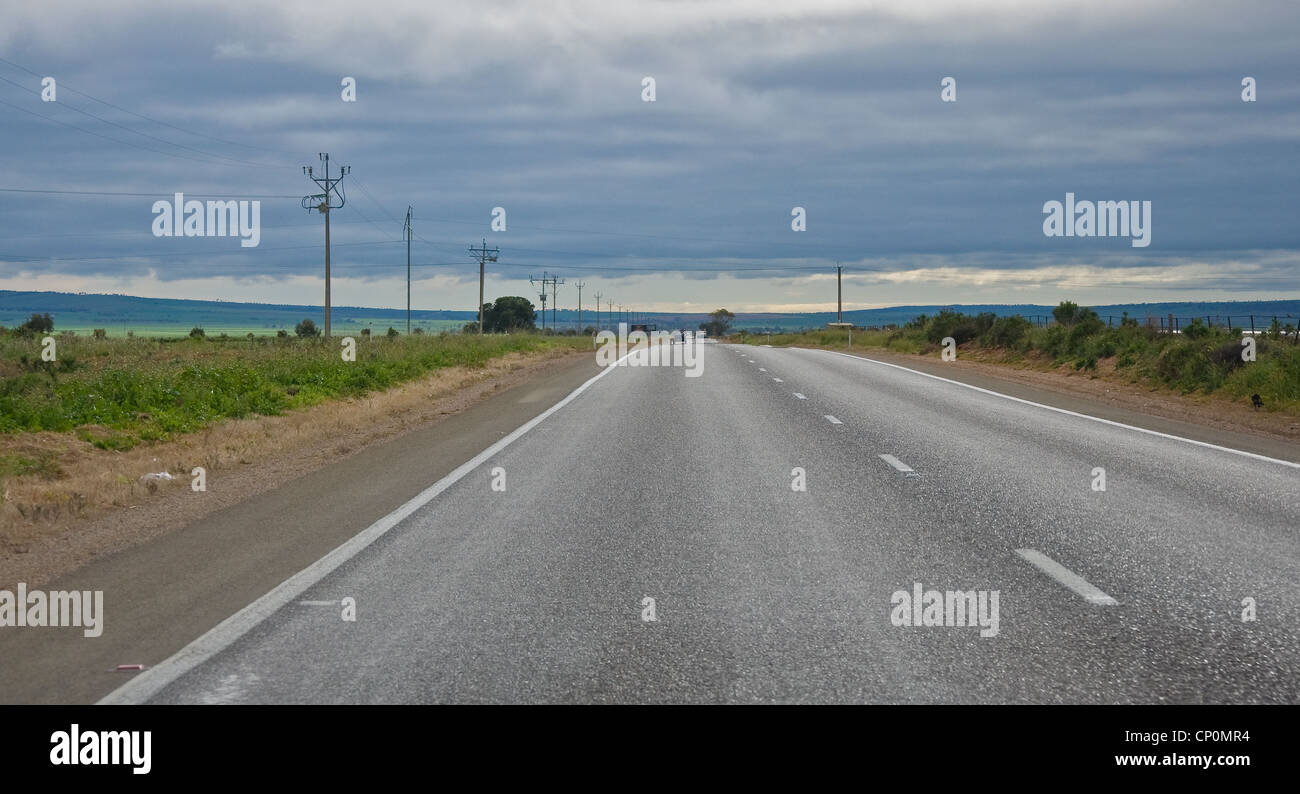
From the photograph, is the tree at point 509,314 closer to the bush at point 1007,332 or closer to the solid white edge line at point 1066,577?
the bush at point 1007,332

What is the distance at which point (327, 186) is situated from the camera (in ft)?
220

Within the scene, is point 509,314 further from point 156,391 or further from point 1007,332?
point 156,391

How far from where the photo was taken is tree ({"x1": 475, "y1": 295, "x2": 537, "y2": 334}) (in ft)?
591

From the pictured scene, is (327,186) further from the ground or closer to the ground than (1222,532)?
further from the ground

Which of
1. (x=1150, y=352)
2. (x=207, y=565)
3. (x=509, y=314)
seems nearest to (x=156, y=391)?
(x=207, y=565)

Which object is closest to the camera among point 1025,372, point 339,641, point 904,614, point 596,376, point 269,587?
point 339,641

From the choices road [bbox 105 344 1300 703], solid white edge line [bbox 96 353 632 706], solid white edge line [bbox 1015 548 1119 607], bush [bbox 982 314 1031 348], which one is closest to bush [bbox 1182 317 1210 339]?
bush [bbox 982 314 1031 348]

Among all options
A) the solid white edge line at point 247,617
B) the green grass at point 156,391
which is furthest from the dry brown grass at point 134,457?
the solid white edge line at point 247,617

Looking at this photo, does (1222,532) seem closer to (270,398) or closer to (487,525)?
A: (487,525)

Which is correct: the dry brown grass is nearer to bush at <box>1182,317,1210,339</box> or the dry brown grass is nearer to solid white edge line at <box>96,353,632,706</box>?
solid white edge line at <box>96,353,632,706</box>

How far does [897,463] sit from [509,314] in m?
168
